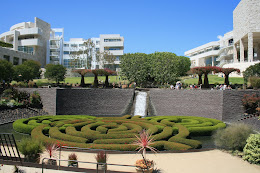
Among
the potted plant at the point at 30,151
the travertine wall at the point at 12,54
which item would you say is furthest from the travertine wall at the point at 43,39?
the potted plant at the point at 30,151

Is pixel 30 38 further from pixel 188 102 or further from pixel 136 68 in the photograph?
pixel 188 102

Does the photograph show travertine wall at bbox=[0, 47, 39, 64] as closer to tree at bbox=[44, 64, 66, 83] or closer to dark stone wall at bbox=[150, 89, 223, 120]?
tree at bbox=[44, 64, 66, 83]

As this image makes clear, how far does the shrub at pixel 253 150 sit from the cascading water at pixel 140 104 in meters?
20.1

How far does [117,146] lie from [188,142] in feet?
15.2

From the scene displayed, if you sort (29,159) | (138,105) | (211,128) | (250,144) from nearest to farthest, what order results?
1. (29,159)
2. (250,144)
3. (211,128)
4. (138,105)

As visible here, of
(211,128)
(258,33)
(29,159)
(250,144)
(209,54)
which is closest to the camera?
(29,159)

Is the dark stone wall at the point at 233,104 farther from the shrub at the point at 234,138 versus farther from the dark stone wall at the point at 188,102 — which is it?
the shrub at the point at 234,138

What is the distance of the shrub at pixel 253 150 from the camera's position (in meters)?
12.5

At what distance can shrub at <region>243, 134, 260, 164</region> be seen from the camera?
1248cm

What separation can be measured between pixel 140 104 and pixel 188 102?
7.35 metres

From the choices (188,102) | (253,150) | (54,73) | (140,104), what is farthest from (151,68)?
(253,150)

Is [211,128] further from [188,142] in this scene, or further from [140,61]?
[140,61]

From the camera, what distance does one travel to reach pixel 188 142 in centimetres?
1507

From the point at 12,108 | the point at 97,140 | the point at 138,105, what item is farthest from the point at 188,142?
the point at 12,108
